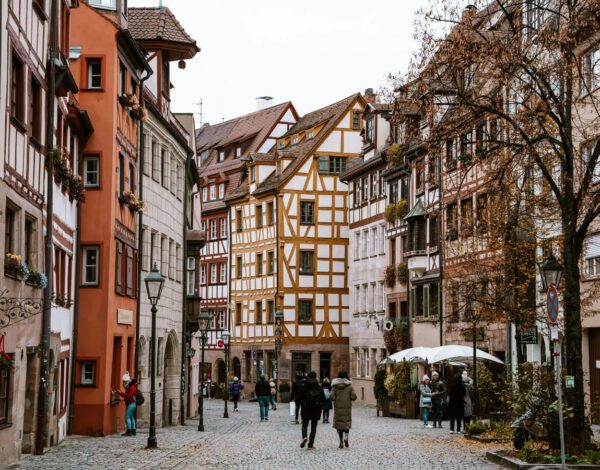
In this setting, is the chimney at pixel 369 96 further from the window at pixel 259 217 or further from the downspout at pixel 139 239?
the downspout at pixel 139 239

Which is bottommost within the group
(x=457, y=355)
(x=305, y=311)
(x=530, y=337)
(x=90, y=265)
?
(x=457, y=355)

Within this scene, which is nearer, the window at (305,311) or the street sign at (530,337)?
the street sign at (530,337)

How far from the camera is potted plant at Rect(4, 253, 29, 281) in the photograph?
18688mm

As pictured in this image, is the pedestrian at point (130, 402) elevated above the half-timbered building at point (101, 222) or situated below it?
below

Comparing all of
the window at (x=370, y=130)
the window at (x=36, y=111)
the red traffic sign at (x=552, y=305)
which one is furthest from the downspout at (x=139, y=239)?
the window at (x=370, y=130)

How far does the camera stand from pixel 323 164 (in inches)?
2830

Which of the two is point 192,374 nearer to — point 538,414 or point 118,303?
point 118,303

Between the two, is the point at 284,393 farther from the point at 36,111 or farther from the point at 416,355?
the point at 36,111

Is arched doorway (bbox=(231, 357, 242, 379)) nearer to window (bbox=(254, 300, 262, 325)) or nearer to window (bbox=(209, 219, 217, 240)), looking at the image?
window (bbox=(254, 300, 262, 325))

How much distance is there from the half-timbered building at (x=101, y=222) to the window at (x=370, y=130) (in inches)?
1278

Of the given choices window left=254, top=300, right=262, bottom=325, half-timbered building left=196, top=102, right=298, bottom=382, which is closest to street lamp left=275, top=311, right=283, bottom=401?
window left=254, top=300, right=262, bottom=325

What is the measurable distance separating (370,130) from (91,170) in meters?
34.6

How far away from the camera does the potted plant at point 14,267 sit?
61.3 feet

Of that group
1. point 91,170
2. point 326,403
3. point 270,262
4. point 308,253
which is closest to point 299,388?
point 91,170
